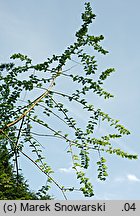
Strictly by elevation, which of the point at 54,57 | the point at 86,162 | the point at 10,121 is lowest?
the point at 86,162

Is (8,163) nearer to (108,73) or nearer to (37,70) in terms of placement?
(37,70)

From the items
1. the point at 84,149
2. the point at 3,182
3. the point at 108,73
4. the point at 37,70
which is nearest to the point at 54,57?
the point at 37,70

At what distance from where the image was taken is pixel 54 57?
550cm

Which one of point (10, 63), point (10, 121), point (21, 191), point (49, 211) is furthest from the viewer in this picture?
point (10, 63)

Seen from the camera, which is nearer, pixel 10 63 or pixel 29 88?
pixel 29 88

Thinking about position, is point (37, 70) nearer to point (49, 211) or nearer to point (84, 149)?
point (84, 149)

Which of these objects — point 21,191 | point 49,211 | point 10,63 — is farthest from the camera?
point 10,63

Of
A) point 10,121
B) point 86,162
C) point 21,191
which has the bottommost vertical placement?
point 21,191

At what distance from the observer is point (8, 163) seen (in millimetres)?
5629

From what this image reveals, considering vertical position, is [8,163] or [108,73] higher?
[108,73]

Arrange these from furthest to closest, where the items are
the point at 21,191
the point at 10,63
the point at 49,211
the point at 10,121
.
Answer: the point at 10,63 < the point at 10,121 < the point at 21,191 < the point at 49,211

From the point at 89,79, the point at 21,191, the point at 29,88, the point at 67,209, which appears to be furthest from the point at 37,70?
the point at 67,209

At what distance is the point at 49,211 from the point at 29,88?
166 cm

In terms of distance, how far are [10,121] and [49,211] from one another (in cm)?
136
